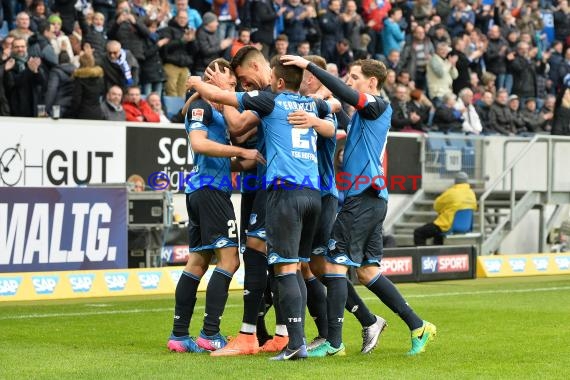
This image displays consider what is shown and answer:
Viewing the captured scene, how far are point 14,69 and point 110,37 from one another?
2340 mm

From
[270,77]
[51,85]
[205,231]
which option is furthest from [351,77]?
[51,85]

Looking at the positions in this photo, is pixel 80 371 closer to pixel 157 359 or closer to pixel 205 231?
pixel 157 359

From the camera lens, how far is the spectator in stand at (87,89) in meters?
19.2

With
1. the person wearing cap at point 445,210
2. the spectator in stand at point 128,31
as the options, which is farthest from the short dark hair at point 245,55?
the person wearing cap at point 445,210

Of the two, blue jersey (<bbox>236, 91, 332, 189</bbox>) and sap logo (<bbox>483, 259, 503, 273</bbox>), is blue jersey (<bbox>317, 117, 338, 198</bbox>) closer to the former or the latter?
blue jersey (<bbox>236, 91, 332, 189</bbox>)

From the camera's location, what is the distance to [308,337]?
35.4 ft

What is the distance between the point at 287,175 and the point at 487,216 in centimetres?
1547

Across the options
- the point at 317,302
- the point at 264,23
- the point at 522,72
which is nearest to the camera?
the point at 317,302

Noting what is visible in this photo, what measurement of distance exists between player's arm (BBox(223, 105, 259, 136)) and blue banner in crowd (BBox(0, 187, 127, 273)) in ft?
22.6

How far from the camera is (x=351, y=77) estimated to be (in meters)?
9.70

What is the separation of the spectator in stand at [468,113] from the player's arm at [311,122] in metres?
15.9

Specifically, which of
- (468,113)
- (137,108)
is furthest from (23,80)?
(468,113)

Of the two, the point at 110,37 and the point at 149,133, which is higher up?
the point at 110,37

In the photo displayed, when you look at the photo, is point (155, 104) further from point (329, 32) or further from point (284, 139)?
point (284, 139)
